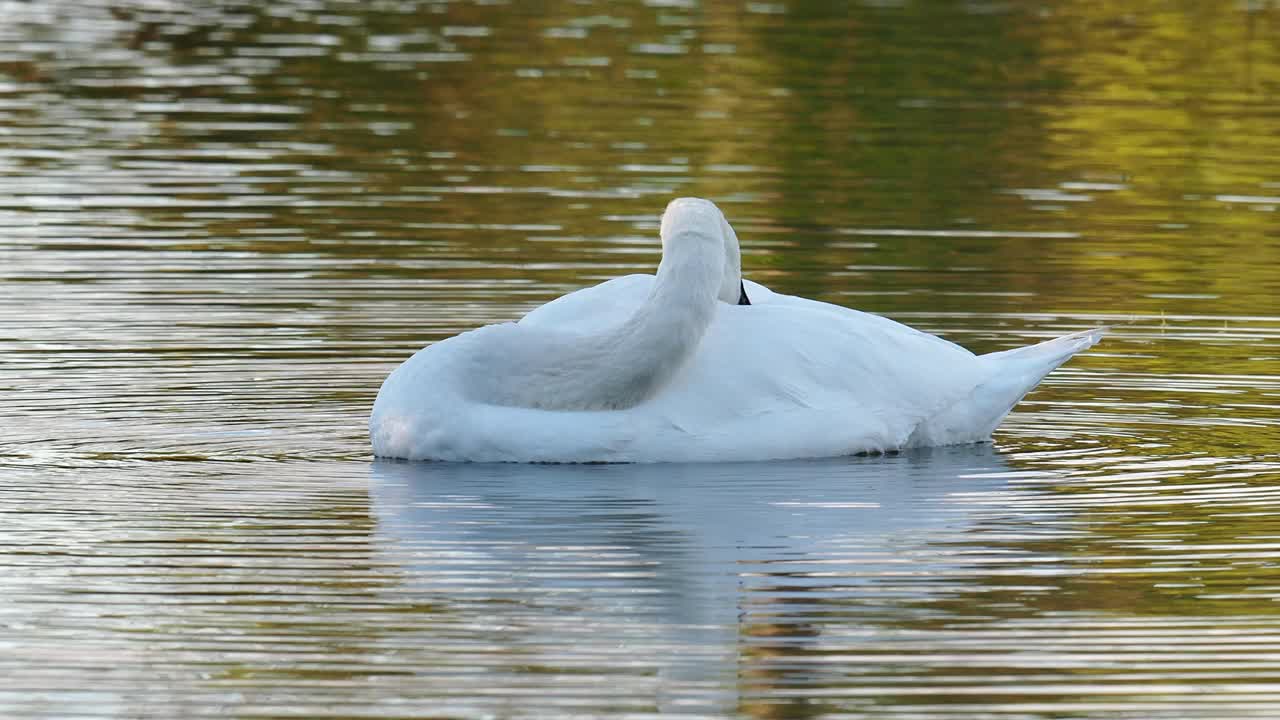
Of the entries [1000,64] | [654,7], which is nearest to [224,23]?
[654,7]

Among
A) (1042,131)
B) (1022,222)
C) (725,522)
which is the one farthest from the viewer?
(1042,131)

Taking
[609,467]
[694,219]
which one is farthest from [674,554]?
[694,219]

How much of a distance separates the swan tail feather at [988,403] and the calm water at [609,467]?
0.57 feet

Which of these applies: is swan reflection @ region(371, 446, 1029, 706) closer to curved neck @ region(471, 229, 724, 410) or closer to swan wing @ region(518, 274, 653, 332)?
curved neck @ region(471, 229, 724, 410)

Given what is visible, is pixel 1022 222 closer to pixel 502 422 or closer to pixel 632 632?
pixel 502 422

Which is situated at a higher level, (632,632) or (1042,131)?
(632,632)

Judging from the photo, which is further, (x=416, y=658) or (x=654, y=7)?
(x=654, y=7)

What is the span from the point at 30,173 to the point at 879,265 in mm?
8113

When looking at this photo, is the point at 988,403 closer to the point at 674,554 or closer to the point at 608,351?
the point at 608,351

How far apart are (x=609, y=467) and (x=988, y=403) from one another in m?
1.97

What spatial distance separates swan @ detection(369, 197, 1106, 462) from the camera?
38.5 feet

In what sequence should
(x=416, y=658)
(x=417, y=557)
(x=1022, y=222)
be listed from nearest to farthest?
1. (x=416, y=658)
2. (x=417, y=557)
3. (x=1022, y=222)

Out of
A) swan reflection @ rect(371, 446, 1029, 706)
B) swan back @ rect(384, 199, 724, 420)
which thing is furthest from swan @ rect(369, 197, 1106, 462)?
swan reflection @ rect(371, 446, 1029, 706)

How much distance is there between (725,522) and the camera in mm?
10641
